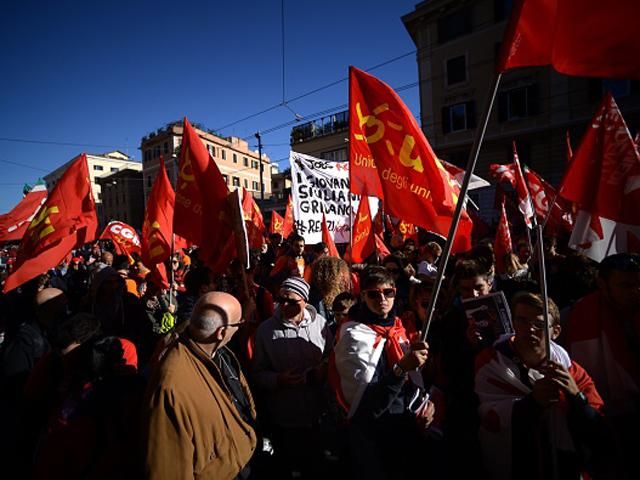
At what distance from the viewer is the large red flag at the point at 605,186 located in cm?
328

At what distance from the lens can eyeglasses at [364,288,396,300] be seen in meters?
2.28

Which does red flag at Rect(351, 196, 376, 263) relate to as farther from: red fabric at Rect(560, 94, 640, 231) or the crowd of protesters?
red fabric at Rect(560, 94, 640, 231)

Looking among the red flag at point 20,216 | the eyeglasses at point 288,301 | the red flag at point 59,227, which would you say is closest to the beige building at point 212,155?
the red flag at point 20,216

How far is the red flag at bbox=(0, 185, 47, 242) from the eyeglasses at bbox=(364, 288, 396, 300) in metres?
5.55

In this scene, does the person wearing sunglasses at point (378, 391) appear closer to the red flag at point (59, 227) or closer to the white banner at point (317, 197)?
the red flag at point (59, 227)

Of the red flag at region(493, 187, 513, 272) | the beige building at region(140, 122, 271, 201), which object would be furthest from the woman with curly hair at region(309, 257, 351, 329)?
the beige building at region(140, 122, 271, 201)

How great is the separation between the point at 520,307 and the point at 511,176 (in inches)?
282

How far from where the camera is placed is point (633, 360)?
2115 mm

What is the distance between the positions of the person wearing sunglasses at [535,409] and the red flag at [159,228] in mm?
4459

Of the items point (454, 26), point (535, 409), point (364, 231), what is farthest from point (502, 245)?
point (454, 26)

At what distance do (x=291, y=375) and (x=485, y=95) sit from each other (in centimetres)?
2333

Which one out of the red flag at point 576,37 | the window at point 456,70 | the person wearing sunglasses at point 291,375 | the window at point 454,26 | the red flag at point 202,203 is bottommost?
the person wearing sunglasses at point 291,375

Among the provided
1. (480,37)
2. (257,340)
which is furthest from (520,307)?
(480,37)

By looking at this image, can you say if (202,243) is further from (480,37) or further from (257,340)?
(480,37)
